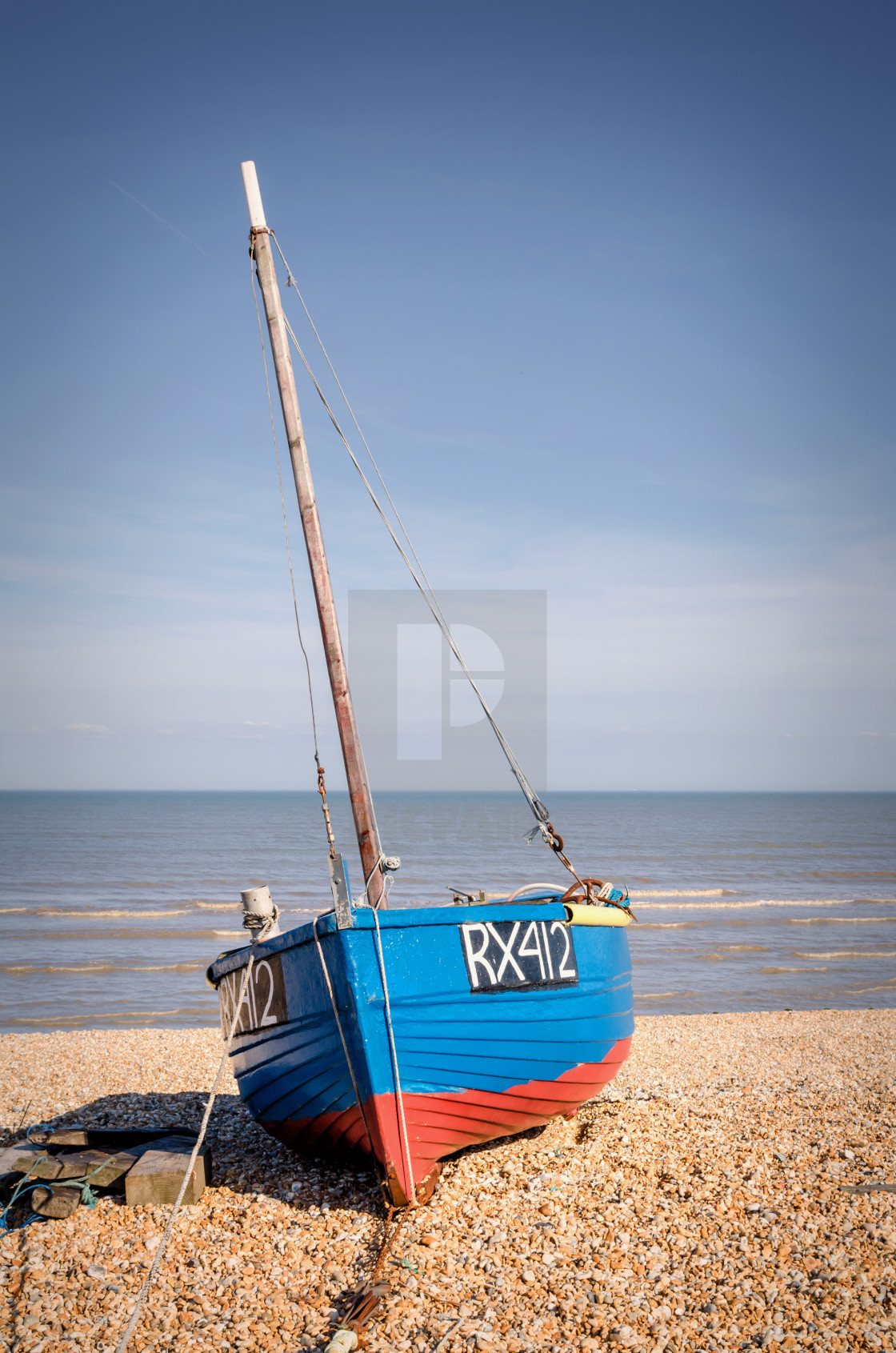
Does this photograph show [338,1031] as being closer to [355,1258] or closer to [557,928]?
[355,1258]

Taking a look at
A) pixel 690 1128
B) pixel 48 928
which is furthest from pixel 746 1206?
pixel 48 928

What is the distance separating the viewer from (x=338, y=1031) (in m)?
5.27

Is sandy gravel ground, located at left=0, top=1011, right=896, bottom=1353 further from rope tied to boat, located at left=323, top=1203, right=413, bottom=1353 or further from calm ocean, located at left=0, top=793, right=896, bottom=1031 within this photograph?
calm ocean, located at left=0, top=793, right=896, bottom=1031

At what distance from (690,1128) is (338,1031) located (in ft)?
11.2

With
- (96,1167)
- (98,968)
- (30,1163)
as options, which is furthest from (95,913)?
(96,1167)

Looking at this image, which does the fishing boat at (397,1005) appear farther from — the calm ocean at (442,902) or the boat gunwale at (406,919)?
the calm ocean at (442,902)

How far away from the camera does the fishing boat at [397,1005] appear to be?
5219 millimetres

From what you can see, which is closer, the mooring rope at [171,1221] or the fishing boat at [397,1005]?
the mooring rope at [171,1221]

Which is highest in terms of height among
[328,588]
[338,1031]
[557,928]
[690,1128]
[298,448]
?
[298,448]

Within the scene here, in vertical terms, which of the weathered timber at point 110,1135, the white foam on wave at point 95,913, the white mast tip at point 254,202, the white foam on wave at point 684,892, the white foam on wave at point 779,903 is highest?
the white mast tip at point 254,202

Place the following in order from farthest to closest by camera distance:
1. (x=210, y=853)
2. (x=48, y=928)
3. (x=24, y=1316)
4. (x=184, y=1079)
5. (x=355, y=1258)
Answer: (x=210, y=853), (x=48, y=928), (x=184, y=1079), (x=355, y=1258), (x=24, y=1316)

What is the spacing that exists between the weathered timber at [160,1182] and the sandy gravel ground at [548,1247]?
9 cm

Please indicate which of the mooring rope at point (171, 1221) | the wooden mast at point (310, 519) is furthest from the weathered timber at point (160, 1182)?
the wooden mast at point (310, 519)

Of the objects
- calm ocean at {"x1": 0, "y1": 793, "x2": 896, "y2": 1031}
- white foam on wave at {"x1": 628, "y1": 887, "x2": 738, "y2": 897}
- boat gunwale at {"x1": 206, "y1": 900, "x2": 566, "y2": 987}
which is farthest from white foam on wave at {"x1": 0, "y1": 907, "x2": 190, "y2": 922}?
boat gunwale at {"x1": 206, "y1": 900, "x2": 566, "y2": 987}
